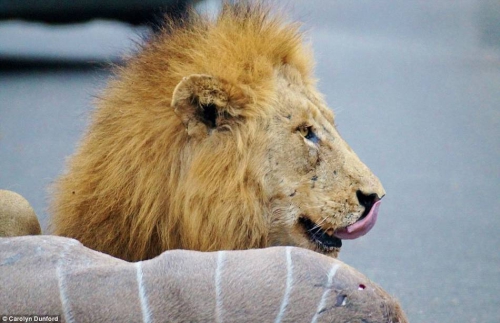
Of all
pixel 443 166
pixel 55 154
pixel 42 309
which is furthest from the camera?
pixel 443 166

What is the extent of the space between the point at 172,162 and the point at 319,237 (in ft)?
0.83

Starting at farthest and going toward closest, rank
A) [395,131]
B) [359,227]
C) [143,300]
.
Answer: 1. [395,131]
2. [359,227]
3. [143,300]

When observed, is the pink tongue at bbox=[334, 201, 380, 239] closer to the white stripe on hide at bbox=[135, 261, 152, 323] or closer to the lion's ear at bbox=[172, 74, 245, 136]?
the lion's ear at bbox=[172, 74, 245, 136]

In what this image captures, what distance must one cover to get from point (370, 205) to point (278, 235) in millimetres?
146

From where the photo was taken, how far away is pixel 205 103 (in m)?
1.26

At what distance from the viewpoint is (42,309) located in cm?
93

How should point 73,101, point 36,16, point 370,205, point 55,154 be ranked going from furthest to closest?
point 36,16, point 73,101, point 55,154, point 370,205

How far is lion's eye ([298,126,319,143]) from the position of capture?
1304 mm

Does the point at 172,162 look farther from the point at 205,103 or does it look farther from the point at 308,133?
the point at 308,133

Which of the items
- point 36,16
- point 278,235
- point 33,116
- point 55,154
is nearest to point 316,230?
point 278,235

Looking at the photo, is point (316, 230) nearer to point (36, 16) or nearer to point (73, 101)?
point (73, 101)

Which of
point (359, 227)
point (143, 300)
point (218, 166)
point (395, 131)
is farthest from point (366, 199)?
point (395, 131)

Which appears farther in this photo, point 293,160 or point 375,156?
point 375,156

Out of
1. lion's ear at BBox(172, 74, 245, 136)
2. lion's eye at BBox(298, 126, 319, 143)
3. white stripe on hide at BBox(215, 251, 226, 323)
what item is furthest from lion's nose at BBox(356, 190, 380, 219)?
white stripe on hide at BBox(215, 251, 226, 323)
